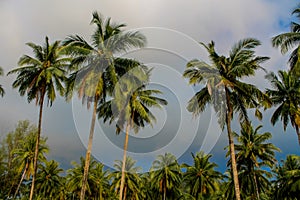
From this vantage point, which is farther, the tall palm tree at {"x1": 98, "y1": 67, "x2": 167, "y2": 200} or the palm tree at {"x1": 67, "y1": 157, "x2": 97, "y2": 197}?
the palm tree at {"x1": 67, "y1": 157, "x2": 97, "y2": 197}

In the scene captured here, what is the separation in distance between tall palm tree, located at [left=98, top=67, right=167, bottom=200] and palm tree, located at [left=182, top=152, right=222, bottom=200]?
2627 cm

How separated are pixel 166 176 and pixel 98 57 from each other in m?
35.9

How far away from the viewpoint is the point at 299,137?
3478cm

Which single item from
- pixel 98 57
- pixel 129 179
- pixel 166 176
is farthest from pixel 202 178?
pixel 98 57

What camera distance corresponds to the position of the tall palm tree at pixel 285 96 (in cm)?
3558

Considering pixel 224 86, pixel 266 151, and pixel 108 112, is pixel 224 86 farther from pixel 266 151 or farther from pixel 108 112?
pixel 266 151

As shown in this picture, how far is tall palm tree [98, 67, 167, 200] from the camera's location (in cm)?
2395

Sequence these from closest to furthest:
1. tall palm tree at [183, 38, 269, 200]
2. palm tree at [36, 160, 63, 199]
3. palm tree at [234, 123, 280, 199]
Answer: tall palm tree at [183, 38, 269, 200] < palm tree at [234, 123, 280, 199] < palm tree at [36, 160, 63, 199]

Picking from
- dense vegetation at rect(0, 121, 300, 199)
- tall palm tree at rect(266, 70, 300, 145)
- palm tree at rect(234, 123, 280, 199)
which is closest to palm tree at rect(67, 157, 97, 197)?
dense vegetation at rect(0, 121, 300, 199)

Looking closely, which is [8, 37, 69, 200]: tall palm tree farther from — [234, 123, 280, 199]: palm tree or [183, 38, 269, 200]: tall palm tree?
[234, 123, 280, 199]: palm tree

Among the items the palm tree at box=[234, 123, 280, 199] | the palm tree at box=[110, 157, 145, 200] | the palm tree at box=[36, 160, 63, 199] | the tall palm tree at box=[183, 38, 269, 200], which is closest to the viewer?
the tall palm tree at box=[183, 38, 269, 200]

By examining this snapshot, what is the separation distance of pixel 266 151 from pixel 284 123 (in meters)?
9.62

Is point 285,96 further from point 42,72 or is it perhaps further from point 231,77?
point 42,72

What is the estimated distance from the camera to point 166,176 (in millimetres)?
54688
